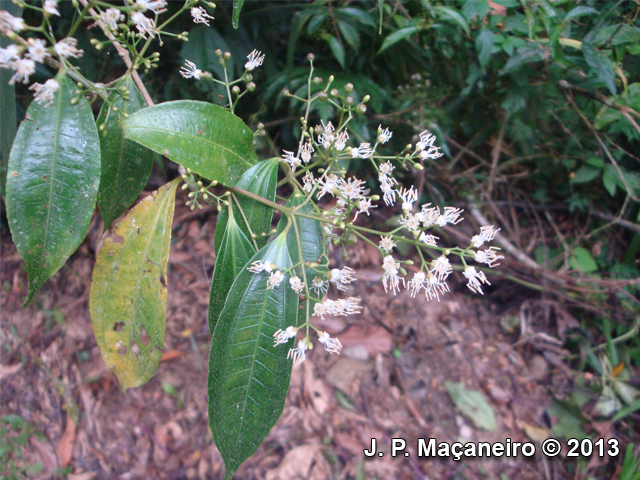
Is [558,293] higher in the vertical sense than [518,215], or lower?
lower

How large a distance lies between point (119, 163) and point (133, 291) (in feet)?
0.79

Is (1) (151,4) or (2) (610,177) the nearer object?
(1) (151,4)

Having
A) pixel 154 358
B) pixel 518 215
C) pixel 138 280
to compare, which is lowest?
pixel 518 215

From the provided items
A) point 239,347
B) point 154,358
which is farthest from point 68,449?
point 239,347

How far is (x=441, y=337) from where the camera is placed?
193cm

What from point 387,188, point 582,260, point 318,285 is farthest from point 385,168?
point 582,260

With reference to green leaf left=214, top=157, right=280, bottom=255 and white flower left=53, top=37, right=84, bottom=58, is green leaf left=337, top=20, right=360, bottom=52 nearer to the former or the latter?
green leaf left=214, top=157, right=280, bottom=255

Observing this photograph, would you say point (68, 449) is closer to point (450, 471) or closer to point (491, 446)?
point (450, 471)

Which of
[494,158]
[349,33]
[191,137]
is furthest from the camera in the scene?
[494,158]

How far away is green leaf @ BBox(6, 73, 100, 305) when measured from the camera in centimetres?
58

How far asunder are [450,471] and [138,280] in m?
1.54

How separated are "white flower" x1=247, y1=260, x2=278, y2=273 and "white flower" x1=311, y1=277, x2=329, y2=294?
92mm

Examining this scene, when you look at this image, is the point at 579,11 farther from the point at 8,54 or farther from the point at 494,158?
the point at 8,54

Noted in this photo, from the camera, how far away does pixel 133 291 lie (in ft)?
2.42
